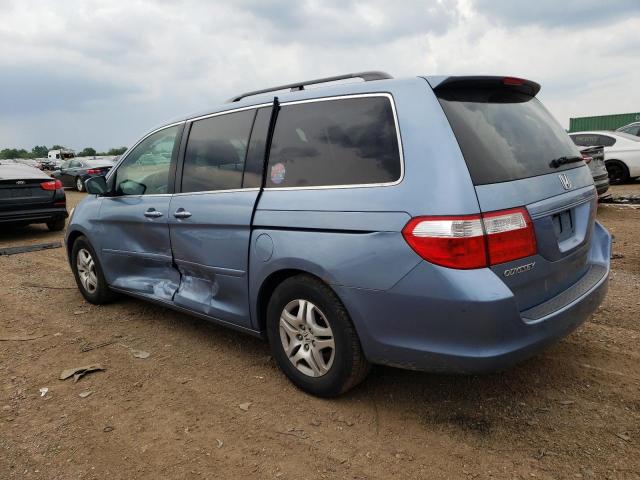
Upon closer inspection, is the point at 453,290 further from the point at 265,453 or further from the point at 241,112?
the point at 241,112

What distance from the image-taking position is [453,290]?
229 centimetres

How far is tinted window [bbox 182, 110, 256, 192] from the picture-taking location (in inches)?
133

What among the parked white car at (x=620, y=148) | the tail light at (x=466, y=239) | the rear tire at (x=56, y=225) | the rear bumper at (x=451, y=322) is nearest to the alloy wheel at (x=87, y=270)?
the rear bumper at (x=451, y=322)

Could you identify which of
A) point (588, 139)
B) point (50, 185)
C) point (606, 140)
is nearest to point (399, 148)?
point (50, 185)

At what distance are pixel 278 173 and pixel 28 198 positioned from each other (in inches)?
306

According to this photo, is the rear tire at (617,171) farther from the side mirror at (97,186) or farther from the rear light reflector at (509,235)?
the side mirror at (97,186)

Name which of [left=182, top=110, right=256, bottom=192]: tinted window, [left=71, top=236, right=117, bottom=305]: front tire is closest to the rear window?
[left=182, top=110, right=256, bottom=192]: tinted window

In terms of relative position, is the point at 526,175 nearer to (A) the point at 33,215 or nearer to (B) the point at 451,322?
(B) the point at 451,322

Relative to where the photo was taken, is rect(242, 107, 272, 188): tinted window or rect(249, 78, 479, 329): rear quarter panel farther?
rect(242, 107, 272, 188): tinted window

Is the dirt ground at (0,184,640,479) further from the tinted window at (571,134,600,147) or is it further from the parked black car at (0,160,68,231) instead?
the tinted window at (571,134,600,147)

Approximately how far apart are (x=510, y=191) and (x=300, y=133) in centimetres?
127

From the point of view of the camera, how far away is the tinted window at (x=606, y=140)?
1172cm

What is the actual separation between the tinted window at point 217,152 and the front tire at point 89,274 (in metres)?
1.68

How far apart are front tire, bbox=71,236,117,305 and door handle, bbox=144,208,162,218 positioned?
1116 millimetres
